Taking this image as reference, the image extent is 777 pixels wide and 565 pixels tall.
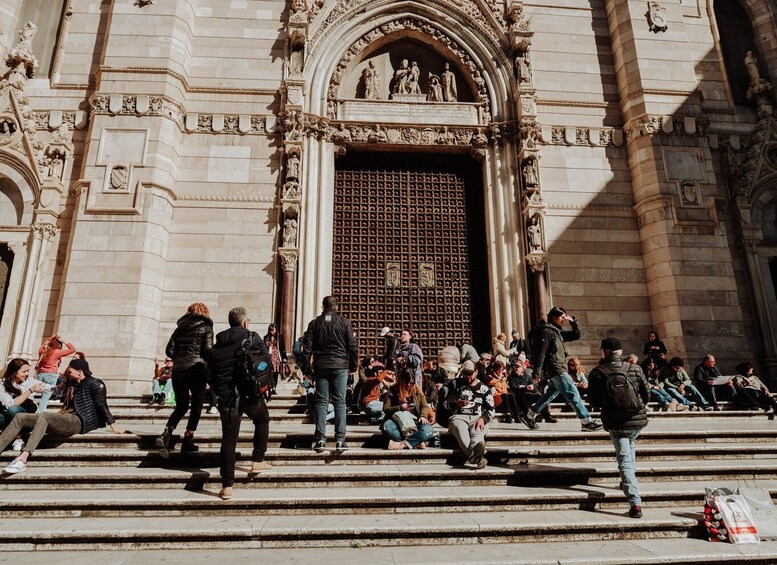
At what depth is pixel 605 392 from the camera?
18.4ft

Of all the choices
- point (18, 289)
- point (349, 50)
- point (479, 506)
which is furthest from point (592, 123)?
point (18, 289)

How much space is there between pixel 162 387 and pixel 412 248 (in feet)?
25.1

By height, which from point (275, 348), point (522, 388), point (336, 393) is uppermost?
point (275, 348)

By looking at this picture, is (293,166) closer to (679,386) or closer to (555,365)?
(555,365)

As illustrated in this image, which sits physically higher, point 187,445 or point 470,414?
point 470,414

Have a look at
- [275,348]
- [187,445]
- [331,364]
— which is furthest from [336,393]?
[275,348]

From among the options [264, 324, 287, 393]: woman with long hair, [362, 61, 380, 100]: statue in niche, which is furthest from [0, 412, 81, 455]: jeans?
[362, 61, 380, 100]: statue in niche

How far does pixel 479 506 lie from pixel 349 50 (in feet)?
46.8

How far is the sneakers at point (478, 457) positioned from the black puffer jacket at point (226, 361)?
3.02 meters

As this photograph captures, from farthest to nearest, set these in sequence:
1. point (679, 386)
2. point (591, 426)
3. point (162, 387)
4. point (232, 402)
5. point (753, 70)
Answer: point (753, 70) → point (679, 386) → point (162, 387) → point (591, 426) → point (232, 402)

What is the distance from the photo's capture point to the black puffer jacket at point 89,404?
283 inches

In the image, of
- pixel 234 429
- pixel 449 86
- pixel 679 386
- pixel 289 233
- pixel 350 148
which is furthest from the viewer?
pixel 449 86

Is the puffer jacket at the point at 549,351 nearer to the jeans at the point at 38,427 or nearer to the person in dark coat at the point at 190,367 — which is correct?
the person in dark coat at the point at 190,367

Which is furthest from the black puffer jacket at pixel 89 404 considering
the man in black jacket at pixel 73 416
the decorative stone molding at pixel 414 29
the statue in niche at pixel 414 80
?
the statue in niche at pixel 414 80
